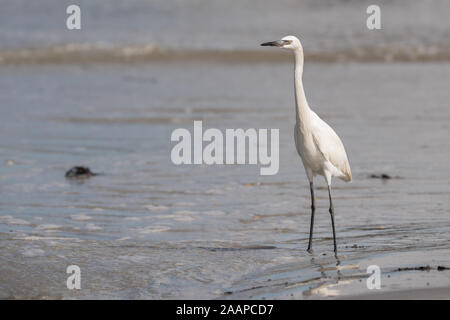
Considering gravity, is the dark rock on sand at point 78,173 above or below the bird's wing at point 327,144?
above

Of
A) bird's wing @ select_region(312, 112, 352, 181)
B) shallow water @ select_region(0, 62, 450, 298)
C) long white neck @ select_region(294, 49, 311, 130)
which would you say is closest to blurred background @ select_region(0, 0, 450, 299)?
shallow water @ select_region(0, 62, 450, 298)

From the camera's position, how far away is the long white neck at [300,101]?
6.39 m

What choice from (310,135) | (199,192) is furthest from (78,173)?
(310,135)

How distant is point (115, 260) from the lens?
19.6 feet

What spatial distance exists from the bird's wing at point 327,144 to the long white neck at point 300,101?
95mm

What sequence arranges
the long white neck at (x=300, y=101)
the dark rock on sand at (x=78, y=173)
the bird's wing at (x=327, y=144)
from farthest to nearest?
the dark rock on sand at (x=78, y=173) < the bird's wing at (x=327, y=144) < the long white neck at (x=300, y=101)

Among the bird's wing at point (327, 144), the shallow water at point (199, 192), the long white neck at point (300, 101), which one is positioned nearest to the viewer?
the shallow water at point (199, 192)

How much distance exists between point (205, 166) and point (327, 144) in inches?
125

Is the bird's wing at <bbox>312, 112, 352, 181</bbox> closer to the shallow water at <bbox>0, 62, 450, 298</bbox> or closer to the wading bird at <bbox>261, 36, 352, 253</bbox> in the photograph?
the wading bird at <bbox>261, 36, 352, 253</bbox>

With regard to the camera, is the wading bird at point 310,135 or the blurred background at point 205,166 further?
the wading bird at point 310,135

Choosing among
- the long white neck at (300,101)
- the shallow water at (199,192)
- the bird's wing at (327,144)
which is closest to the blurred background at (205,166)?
the shallow water at (199,192)

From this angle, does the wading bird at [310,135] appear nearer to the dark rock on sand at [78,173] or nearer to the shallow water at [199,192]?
the shallow water at [199,192]

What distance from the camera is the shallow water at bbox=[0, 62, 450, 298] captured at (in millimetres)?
5707

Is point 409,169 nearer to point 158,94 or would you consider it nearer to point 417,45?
point 158,94
